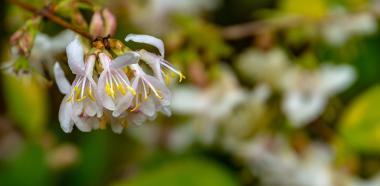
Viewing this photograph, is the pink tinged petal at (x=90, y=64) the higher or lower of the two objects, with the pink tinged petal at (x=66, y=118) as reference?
higher

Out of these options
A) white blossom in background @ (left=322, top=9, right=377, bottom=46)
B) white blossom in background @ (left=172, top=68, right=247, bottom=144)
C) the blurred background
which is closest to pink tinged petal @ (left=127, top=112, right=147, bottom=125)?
the blurred background

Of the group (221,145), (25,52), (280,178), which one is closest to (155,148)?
(221,145)

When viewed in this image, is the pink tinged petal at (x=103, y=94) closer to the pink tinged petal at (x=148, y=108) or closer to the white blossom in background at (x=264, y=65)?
the pink tinged petal at (x=148, y=108)

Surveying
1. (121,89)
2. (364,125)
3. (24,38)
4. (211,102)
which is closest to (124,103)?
(121,89)

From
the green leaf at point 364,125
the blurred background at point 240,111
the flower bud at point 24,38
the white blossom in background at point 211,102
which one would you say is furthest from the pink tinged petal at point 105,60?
the green leaf at point 364,125

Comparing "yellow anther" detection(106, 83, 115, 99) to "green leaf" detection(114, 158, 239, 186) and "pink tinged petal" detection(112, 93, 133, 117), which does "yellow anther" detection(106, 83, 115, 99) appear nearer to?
"pink tinged petal" detection(112, 93, 133, 117)

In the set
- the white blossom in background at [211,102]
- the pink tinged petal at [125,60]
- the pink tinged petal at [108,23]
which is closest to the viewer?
the pink tinged petal at [125,60]
